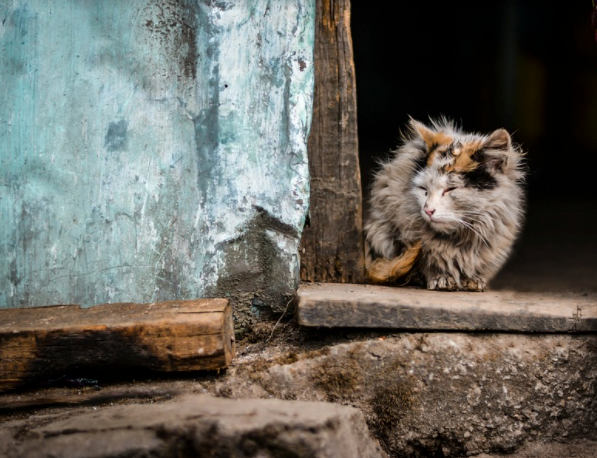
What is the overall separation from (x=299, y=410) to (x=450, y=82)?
9545 millimetres

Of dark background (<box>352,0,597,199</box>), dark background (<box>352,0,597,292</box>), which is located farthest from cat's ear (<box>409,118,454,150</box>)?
dark background (<box>352,0,597,199</box>)

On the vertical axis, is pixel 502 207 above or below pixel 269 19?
below

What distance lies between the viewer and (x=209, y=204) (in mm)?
2656

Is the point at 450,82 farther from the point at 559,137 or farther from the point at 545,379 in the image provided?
the point at 545,379

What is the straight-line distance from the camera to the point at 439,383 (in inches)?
98.5

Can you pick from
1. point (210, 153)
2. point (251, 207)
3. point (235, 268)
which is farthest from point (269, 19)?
point (235, 268)

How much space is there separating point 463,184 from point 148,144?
1.29 m

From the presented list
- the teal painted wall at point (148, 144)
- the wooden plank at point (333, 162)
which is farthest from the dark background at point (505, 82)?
the teal painted wall at point (148, 144)

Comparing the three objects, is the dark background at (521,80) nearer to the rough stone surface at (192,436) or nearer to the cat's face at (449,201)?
the cat's face at (449,201)

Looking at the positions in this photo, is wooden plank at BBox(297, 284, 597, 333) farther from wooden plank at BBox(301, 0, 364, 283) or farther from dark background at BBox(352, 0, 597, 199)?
dark background at BBox(352, 0, 597, 199)

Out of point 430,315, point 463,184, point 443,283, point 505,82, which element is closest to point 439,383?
point 430,315

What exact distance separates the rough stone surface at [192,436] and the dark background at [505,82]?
11.4 feet

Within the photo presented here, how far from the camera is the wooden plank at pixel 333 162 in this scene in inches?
111

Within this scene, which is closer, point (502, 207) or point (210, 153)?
point (210, 153)
